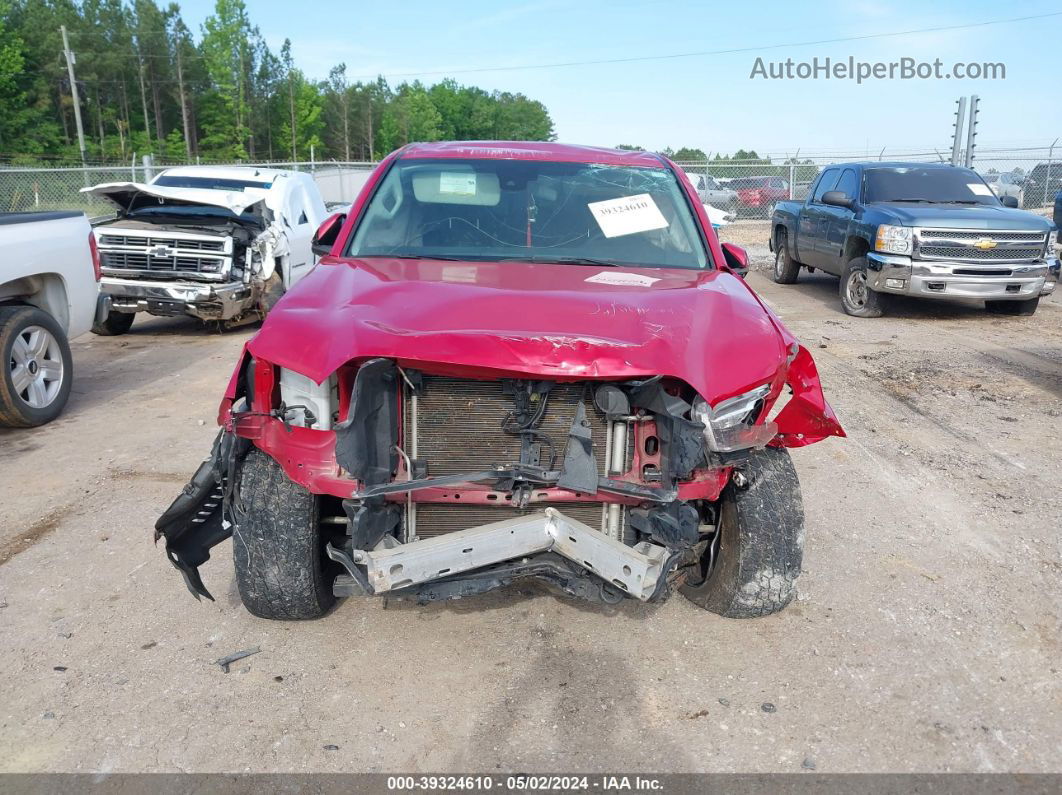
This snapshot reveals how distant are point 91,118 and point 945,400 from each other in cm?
8023

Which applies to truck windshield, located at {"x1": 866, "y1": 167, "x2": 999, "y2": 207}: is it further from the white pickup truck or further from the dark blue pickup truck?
the white pickup truck

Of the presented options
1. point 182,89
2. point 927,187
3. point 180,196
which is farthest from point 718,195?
point 182,89

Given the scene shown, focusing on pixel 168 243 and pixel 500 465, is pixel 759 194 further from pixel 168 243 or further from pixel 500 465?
pixel 500 465

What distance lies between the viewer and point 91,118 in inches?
2864

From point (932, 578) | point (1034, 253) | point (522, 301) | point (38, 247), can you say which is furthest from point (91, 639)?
point (1034, 253)

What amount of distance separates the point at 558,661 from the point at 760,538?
91cm

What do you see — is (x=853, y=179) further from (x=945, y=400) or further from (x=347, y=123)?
(x=347, y=123)

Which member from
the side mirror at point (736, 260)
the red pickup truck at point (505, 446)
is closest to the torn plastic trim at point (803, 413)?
the red pickup truck at point (505, 446)

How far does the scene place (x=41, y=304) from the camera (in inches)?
266

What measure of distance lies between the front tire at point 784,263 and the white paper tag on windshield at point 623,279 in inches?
451

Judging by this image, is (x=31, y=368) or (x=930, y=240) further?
(x=930, y=240)

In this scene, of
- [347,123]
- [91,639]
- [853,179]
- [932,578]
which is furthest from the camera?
[347,123]

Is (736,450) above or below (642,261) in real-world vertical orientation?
below

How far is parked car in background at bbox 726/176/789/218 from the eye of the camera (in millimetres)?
29781
